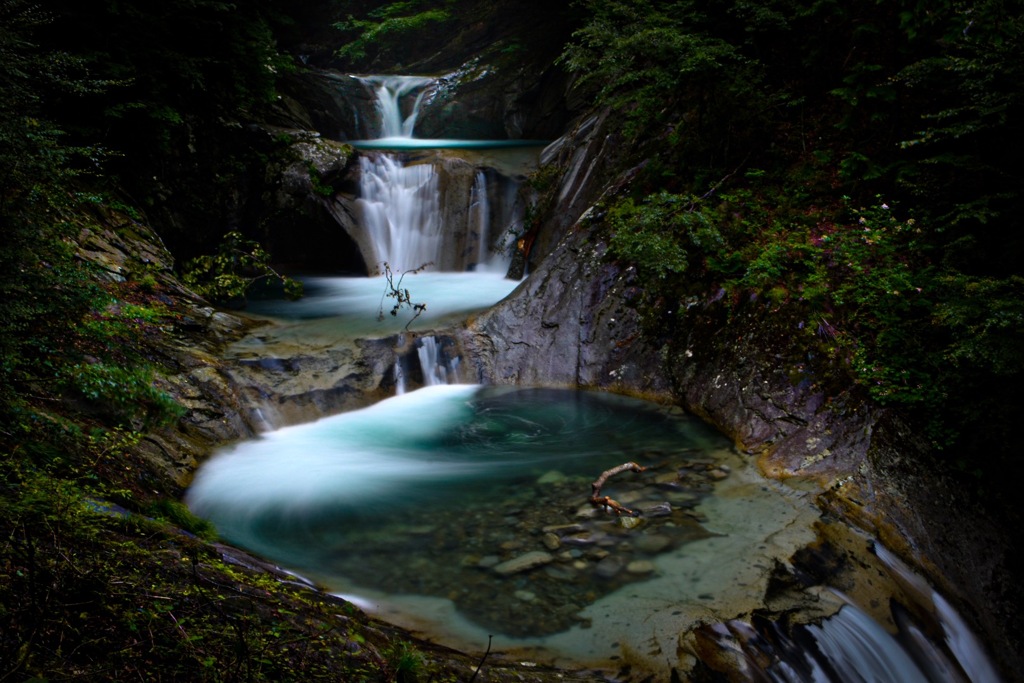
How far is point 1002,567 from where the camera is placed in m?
4.23

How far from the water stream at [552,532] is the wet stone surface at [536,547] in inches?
0.6

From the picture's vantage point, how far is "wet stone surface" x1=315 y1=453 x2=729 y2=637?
3764mm

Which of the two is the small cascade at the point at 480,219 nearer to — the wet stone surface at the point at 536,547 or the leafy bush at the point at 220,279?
the leafy bush at the point at 220,279

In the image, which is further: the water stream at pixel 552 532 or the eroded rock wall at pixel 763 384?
the eroded rock wall at pixel 763 384

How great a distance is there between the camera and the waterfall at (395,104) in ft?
55.7

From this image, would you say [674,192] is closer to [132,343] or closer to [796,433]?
[796,433]

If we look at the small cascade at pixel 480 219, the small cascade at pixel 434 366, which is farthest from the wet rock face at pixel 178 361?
the small cascade at pixel 480 219

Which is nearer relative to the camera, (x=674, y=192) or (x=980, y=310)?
(x=980, y=310)

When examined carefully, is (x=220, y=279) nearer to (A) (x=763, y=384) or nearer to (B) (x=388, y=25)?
(A) (x=763, y=384)

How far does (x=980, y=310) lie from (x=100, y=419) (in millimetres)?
6857

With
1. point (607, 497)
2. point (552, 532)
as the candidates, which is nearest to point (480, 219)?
point (607, 497)

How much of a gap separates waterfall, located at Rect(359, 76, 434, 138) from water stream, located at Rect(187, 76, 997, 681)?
10.2 m

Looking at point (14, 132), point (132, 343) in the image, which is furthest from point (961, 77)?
point (132, 343)

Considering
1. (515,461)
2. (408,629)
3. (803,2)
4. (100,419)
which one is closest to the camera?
(408,629)
